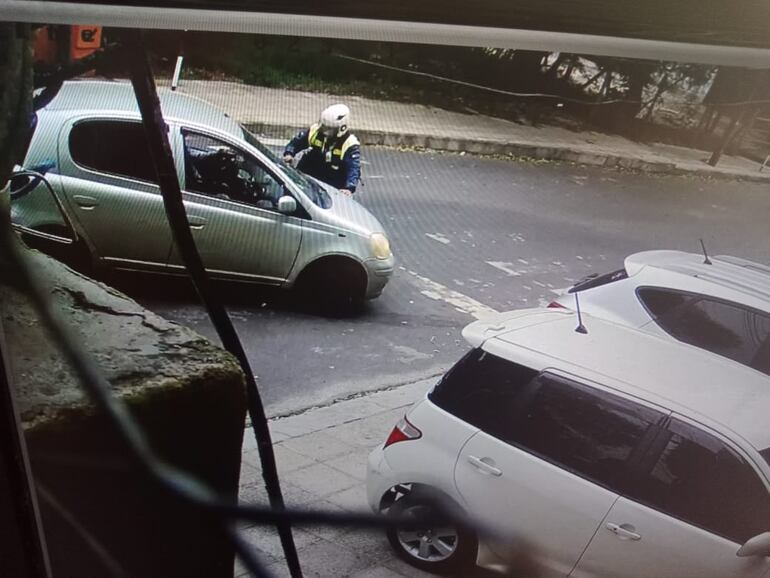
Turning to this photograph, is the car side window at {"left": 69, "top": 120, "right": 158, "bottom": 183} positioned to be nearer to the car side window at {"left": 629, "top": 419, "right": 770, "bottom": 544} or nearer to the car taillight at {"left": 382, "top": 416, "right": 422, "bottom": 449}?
the car taillight at {"left": 382, "top": 416, "right": 422, "bottom": 449}

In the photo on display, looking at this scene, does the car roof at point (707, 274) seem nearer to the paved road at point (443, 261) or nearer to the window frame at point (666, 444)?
the paved road at point (443, 261)

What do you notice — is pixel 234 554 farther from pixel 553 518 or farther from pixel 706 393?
pixel 706 393

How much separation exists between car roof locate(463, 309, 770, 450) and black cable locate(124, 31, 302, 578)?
0.43 meters

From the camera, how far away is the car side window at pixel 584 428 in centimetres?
106

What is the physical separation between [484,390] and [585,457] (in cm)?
16

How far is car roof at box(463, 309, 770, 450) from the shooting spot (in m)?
1.03

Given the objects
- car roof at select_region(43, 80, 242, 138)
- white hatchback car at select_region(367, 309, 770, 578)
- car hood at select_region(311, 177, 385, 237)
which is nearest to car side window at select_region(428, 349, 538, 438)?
white hatchback car at select_region(367, 309, 770, 578)

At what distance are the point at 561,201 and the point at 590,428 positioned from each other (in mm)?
354

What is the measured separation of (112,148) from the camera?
123cm

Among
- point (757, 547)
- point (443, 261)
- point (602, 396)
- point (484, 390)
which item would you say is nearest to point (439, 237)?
point (443, 261)

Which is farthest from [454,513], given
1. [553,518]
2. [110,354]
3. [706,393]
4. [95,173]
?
[95,173]

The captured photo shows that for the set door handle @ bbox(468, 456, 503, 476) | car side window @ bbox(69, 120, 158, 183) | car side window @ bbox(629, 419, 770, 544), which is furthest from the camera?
car side window @ bbox(69, 120, 158, 183)

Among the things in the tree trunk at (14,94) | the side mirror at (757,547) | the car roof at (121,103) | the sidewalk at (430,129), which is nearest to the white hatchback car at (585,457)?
the side mirror at (757,547)

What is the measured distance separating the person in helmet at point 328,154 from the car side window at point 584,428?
423 mm
